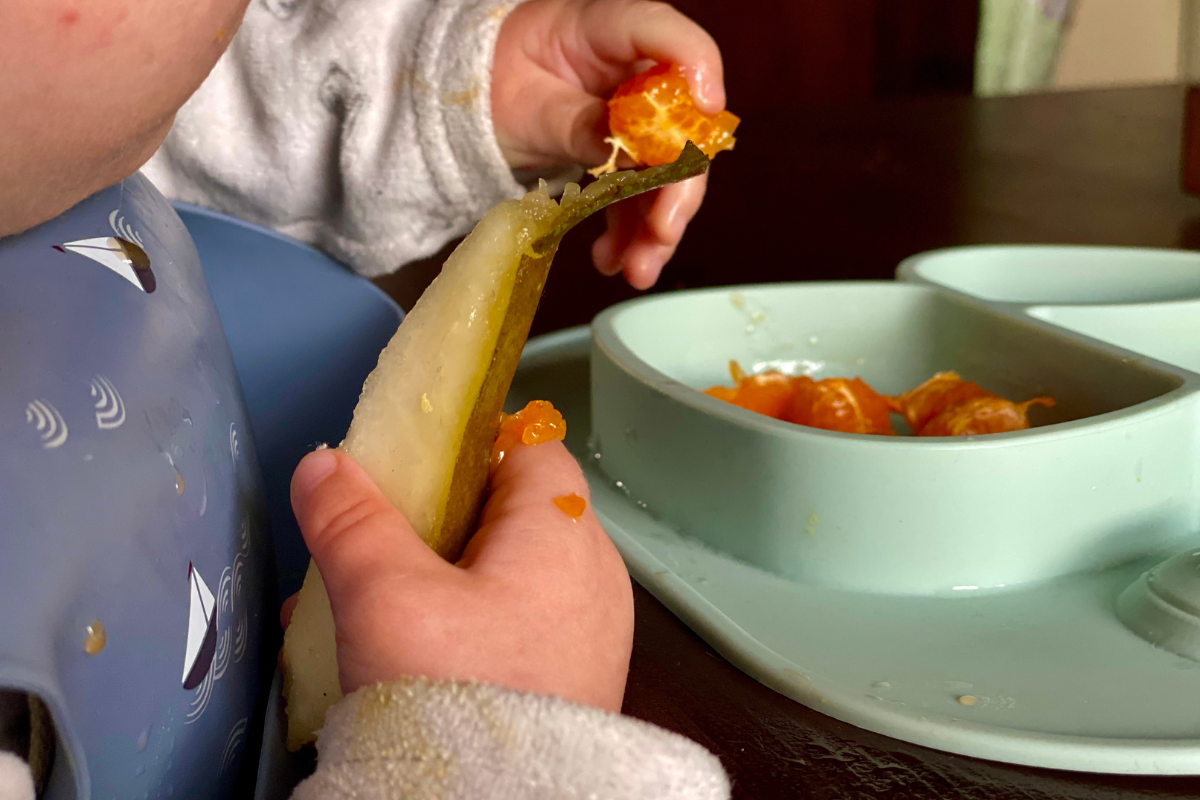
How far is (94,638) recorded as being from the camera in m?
0.25

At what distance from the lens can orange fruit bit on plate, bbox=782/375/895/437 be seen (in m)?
0.51

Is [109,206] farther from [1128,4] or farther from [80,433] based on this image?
[1128,4]

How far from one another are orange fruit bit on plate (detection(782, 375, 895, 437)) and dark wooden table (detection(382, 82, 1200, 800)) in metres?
0.15

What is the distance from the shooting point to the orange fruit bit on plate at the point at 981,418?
490 millimetres

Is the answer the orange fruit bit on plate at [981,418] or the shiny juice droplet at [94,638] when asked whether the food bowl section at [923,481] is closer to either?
the orange fruit bit on plate at [981,418]

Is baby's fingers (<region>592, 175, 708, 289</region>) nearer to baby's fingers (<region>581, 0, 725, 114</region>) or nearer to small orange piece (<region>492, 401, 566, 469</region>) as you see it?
baby's fingers (<region>581, 0, 725, 114</region>)

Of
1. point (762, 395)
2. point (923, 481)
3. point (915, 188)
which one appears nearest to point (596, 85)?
point (762, 395)

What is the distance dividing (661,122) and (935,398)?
21cm

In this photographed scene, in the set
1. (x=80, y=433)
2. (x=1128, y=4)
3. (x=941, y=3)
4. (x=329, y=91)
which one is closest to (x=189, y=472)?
(x=80, y=433)

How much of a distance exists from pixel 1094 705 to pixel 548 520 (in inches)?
7.3

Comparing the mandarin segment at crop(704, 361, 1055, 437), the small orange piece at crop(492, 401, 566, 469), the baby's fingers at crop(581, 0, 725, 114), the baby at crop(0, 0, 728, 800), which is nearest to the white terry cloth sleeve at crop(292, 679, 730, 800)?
the baby at crop(0, 0, 728, 800)

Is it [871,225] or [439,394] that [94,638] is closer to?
[439,394]

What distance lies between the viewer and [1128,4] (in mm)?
2529

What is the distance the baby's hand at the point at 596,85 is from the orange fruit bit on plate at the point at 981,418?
0.17m
